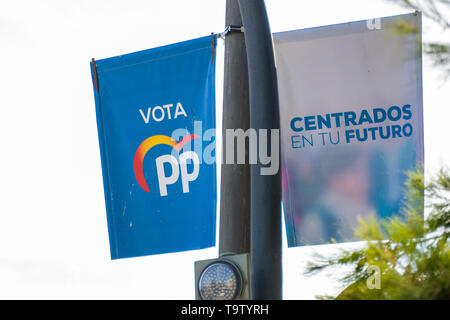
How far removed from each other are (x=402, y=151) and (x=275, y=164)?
2.04 meters

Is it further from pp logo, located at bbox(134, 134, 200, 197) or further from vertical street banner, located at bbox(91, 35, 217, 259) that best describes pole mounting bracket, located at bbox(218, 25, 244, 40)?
pp logo, located at bbox(134, 134, 200, 197)

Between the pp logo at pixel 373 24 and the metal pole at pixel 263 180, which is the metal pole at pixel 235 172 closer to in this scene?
the metal pole at pixel 263 180

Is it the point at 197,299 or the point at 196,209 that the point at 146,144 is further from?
the point at 197,299

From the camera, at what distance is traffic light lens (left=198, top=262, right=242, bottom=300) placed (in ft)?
11.9

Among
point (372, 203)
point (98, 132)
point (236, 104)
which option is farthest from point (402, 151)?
point (98, 132)

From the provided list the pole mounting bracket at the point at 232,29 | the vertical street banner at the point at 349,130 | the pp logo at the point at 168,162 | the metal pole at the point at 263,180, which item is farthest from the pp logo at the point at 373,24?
the metal pole at the point at 263,180

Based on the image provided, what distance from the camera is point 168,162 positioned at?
5.90 m

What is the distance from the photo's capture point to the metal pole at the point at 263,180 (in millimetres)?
3645

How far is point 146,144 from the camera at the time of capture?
5.94 metres

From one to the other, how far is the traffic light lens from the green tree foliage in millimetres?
402

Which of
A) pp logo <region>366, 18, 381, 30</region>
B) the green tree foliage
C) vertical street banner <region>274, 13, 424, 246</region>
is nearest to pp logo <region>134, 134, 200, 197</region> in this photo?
vertical street banner <region>274, 13, 424, 246</region>

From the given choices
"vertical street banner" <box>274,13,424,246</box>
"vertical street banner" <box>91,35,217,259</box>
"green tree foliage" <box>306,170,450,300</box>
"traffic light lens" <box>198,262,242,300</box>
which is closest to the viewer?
"green tree foliage" <box>306,170,450,300</box>

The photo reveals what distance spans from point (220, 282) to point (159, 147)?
239cm

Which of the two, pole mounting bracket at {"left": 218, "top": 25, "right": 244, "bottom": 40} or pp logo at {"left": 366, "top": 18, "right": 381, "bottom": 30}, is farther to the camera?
pp logo at {"left": 366, "top": 18, "right": 381, "bottom": 30}
